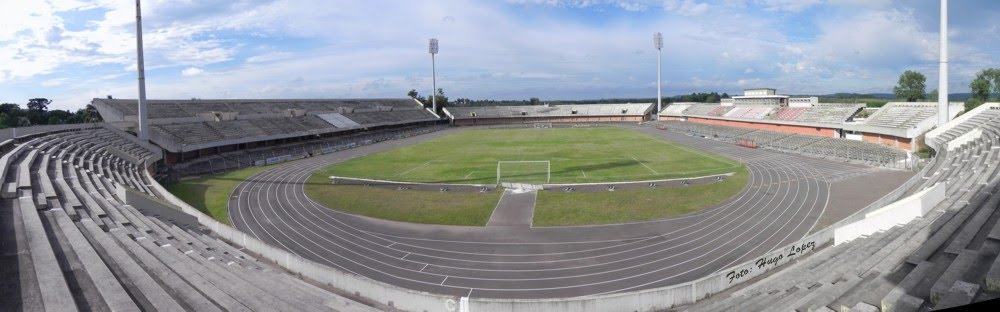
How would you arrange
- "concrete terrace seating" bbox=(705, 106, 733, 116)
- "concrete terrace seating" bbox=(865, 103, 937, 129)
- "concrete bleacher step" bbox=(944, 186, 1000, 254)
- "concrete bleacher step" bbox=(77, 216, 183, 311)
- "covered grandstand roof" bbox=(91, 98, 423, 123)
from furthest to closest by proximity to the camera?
"concrete terrace seating" bbox=(705, 106, 733, 116) < "covered grandstand roof" bbox=(91, 98, 423, 123) < "concrete terrace seating" bbox=(865, 103, 937, 129) < "concrete bleacher step" bbox=(944, 186, 1000, 254) < "concrete bleacher step" bbox=(77, 216, 183, 311)

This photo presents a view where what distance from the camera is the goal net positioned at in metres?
32.2

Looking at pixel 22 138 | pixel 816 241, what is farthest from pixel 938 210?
pixel 22 138

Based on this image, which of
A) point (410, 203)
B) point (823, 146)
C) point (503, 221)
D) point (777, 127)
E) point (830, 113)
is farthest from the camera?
point (777, 127)

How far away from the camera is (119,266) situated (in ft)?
30.6

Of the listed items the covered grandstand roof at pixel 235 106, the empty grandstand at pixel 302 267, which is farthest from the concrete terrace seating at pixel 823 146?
the covered grandstand roof at pixel 235 106

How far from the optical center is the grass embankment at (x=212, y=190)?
25000 mm

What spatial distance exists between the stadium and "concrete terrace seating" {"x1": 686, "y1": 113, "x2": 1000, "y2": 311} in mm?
62

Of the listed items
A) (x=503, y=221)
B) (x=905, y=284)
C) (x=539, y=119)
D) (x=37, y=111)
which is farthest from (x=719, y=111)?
(x=37, y=111)

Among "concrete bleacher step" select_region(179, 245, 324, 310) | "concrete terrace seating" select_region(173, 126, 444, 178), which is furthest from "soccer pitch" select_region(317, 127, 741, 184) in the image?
"concrete bleacher step" select_region(179, 245, 324, 310)

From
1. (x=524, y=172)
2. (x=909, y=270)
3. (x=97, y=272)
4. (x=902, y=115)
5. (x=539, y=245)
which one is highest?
(x=902, y=115)

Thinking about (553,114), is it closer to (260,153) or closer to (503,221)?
(260,153)

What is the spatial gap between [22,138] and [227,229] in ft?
84.7

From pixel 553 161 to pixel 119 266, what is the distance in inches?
1371

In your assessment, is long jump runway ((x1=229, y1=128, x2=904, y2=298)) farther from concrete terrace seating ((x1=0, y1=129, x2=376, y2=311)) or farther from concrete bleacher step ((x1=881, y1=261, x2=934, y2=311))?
concrete bleacher step ((x1=881, y1=261, x2=934, y2=311))
